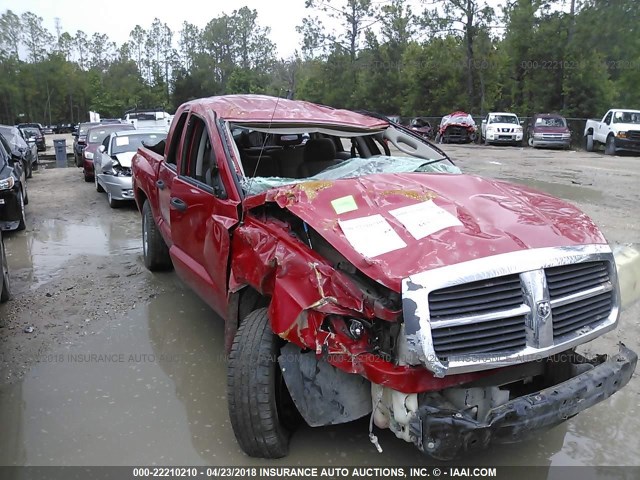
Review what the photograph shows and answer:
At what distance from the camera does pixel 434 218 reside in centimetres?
309

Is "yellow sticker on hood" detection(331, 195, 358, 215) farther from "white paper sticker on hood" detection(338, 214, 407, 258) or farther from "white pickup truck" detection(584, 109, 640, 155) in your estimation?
"white pickup truck" detection(584, 109, 640, 155)

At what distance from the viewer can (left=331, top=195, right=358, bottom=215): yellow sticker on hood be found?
3.18m

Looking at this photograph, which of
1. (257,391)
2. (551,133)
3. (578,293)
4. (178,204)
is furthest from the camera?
(551,133)

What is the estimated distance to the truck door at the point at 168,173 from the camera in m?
5.18

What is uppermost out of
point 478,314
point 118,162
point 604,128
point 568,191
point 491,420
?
point 604,128

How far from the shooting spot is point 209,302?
14.4 feet

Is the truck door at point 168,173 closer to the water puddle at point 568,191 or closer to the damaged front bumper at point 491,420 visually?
the damaged front bumper at point 491,420

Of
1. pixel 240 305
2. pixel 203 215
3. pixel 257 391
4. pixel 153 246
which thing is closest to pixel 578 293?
pixel 257 391

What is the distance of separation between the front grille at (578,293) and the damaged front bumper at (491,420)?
0.97 feet

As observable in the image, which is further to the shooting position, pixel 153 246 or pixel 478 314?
pixel 153 246

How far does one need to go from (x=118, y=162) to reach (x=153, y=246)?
5.34 metres

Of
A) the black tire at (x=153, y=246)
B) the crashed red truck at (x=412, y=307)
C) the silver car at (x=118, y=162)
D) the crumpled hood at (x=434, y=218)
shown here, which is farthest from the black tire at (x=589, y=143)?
the crumpled hood at (x=434, y=218)

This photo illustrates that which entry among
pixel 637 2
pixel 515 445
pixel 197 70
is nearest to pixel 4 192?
pixel 515 445

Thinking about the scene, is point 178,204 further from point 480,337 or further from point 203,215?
point 480,337
